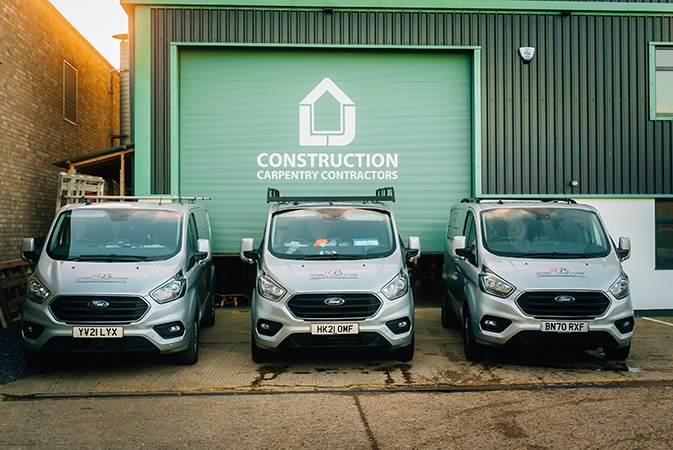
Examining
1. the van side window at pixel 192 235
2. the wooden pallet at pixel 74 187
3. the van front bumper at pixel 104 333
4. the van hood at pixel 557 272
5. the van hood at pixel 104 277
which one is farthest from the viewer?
the wooden pallet at pixel 74 187

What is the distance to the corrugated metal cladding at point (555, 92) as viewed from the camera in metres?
12.9

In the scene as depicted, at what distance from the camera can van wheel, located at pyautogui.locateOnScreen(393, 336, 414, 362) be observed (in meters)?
7.70

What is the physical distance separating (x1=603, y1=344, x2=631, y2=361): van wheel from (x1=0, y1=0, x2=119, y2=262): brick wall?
34.6 ft

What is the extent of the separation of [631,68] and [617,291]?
7.39m

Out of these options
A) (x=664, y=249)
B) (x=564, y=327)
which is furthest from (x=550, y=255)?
(x=664, y=249)

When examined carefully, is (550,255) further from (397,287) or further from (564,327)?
(397,287)

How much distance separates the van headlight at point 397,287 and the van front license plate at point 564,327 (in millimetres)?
1549

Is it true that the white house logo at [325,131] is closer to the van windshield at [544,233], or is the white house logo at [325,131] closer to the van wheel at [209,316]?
the van wheel at [209,316]

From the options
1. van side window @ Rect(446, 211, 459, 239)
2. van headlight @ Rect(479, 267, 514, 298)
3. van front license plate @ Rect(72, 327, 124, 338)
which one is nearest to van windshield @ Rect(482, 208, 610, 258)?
van headlight @ Rect(479, 267, 514, 298)

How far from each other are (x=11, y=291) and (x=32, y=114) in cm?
501

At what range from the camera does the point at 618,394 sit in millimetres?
6340

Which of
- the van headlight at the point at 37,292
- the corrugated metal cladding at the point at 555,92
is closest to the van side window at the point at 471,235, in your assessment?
the corrugated metal cladding at the point at 555,92

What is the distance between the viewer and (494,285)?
297 inches

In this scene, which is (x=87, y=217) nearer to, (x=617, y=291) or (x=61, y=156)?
(x=617, y=291)
